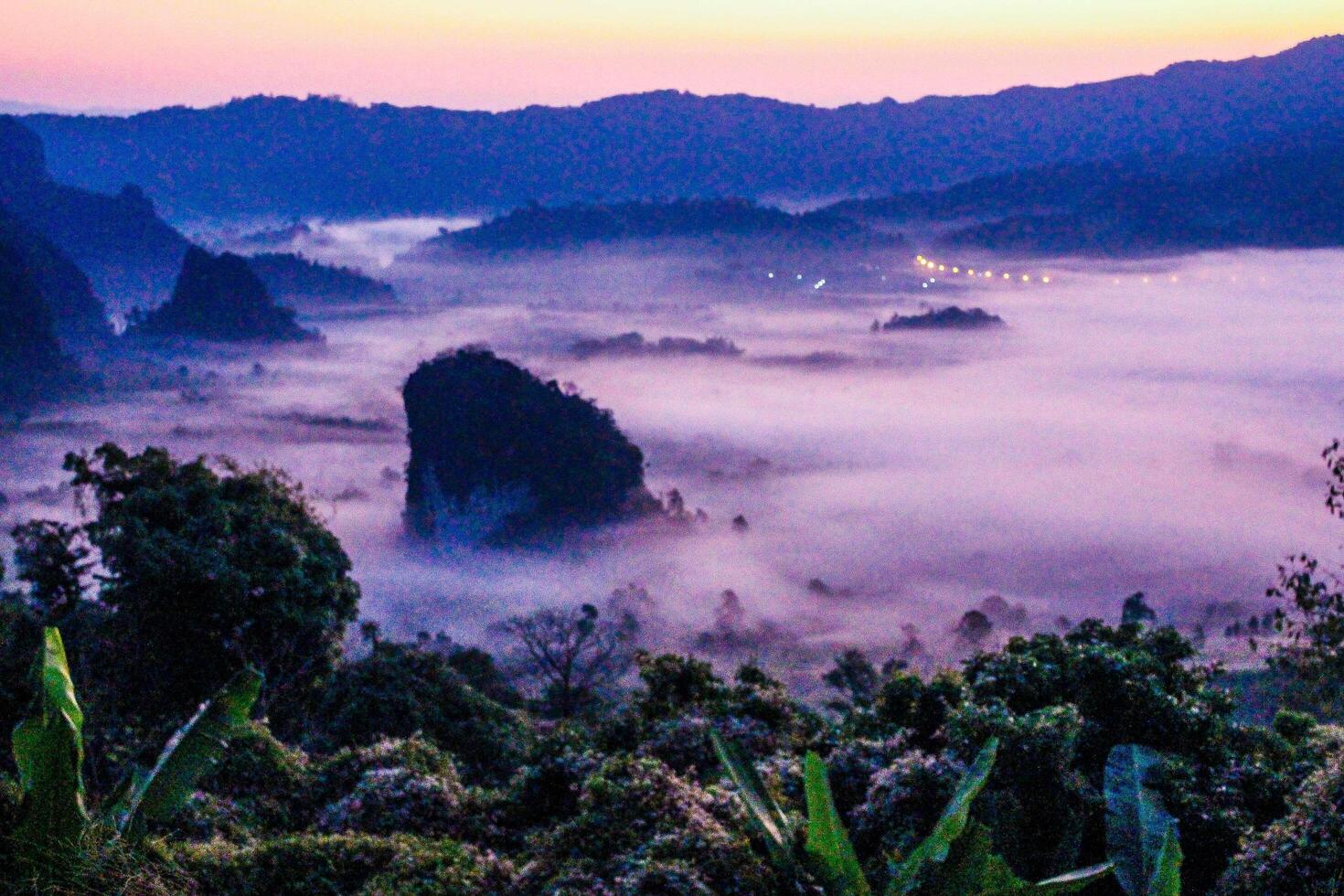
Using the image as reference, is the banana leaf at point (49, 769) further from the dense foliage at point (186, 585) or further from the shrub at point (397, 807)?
the dense foliage at point (186, 585)

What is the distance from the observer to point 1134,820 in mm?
10336

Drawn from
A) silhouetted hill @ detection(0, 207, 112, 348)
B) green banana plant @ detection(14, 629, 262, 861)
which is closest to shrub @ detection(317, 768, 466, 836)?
green banana plant @ detection(14, 629, 262, 861)

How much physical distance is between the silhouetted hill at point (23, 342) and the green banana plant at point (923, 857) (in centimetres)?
15818

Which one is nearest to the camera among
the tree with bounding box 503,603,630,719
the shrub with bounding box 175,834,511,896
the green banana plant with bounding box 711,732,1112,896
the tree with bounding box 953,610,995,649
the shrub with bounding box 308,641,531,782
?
the green banana plant with bounding box 711,732,1112,896

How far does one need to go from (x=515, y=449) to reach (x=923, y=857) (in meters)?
94.6

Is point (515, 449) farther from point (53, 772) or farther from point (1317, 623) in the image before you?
point (53, 772)

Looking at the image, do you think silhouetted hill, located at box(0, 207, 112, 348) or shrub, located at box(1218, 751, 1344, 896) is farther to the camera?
silhouetted hill, located at box(0, 207, 112, 348)

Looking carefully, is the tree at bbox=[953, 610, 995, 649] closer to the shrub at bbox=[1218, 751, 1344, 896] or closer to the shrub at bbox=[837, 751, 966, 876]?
the shrub at bbox=[837, 751, 966, 876]

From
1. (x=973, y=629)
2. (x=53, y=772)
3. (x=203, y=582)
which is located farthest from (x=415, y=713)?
(x=973, y=629)

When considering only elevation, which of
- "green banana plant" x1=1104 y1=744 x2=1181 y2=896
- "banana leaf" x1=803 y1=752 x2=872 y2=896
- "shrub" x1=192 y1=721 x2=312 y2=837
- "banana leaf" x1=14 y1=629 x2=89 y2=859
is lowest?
"shrub" x1=192 y1=721 x2=312 y2=837

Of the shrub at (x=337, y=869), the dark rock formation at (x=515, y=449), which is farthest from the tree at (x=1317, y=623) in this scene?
the dark rock formation at (x=515, y=449)

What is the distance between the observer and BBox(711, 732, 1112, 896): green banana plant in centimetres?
839

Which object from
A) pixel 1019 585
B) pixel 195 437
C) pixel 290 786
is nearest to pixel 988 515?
pixel 1019 585

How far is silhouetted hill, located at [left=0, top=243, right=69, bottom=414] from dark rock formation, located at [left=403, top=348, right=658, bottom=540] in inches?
2862
